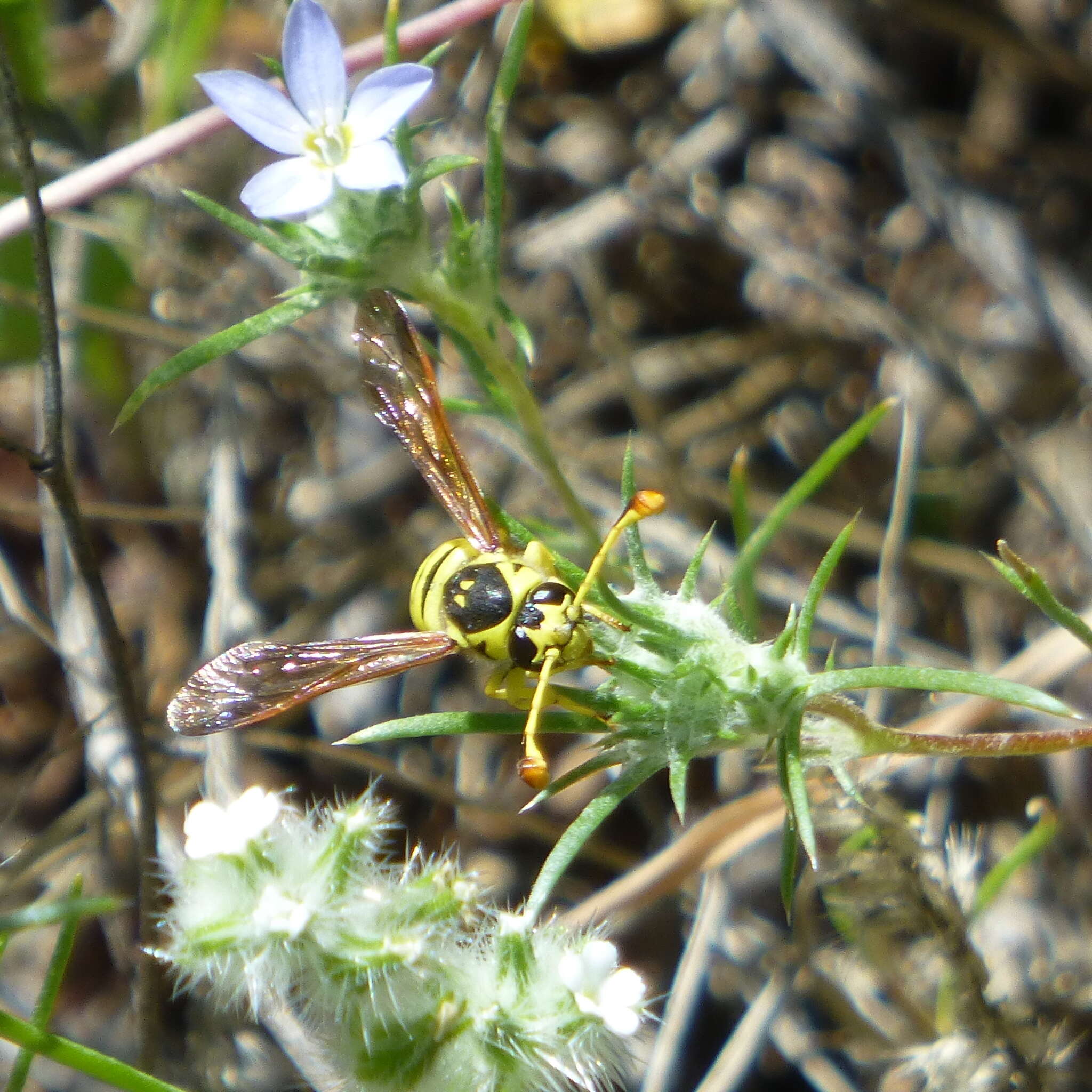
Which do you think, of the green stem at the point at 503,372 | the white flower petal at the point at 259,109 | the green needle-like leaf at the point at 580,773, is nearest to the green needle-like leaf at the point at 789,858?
the green needle-like leaf at the point at 580,773

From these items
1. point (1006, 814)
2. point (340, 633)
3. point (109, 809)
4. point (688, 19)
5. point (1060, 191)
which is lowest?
point (1006, 814)

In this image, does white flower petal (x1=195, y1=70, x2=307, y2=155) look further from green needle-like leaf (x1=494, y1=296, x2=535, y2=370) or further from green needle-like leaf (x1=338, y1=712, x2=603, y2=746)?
green needle-like leaf (x1=338, y1=712, x2=603, y2=746)

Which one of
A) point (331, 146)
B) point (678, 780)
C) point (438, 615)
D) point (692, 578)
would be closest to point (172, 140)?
point (331, 146)

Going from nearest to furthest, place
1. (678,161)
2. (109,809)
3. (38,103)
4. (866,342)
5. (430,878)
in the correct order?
(430,878), (109,809), (38,103), (866,342), (678,161)

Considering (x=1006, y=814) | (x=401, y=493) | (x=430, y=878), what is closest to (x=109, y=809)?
(x=401, y=493)

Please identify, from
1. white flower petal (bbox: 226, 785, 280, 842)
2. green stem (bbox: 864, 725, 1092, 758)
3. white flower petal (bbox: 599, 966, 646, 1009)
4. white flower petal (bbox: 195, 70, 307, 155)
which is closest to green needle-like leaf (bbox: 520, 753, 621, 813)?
white flower petal (bbox: 599, 966, 646, 1009)

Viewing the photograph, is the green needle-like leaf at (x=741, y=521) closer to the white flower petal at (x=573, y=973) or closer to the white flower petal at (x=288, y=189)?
the white flower petal at (x=573, y=973)

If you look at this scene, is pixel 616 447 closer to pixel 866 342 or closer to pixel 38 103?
pixel 866 342
